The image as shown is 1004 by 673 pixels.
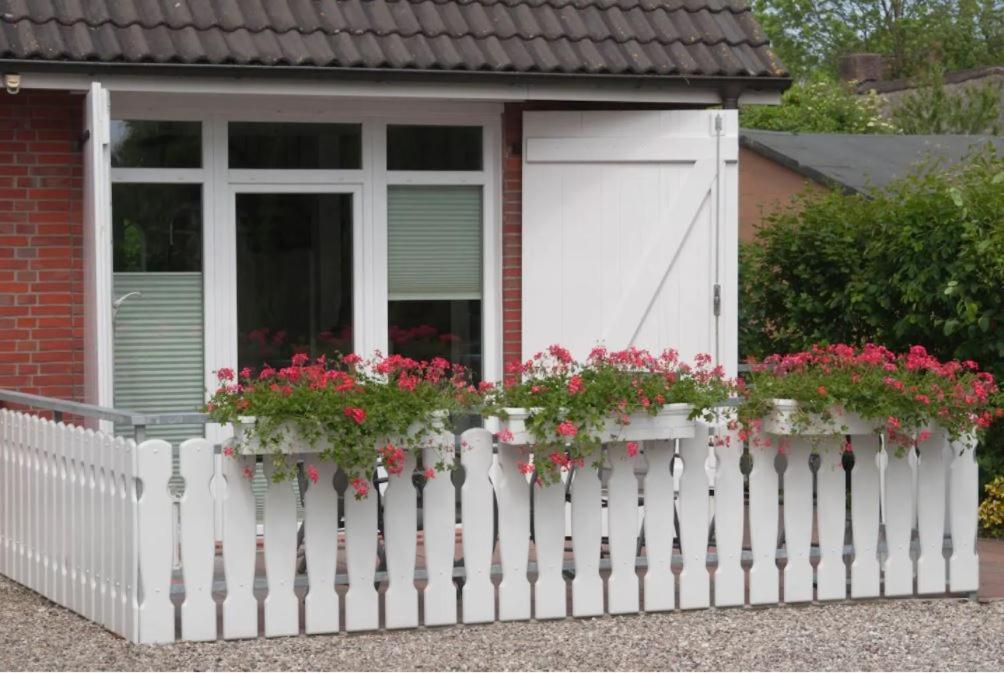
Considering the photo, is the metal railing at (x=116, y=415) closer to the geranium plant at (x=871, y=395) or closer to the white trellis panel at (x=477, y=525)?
the white trellis panel at (x=477, y=525)

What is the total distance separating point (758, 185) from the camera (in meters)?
16.6

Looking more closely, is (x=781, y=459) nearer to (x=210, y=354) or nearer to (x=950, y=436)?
(x=950, y=436)

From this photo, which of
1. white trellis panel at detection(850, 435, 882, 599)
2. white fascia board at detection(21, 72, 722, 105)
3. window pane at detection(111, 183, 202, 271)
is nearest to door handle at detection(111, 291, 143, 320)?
window pane at detection(111, 183, 202, 271)

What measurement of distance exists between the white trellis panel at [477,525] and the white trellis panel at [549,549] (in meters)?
0.20

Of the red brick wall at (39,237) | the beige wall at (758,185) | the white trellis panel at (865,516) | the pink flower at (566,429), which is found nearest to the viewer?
the pink flower at (566,429)

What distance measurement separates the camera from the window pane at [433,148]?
31.6ft

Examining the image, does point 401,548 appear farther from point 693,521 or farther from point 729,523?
point 729,523

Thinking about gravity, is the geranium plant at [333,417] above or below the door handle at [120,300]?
below

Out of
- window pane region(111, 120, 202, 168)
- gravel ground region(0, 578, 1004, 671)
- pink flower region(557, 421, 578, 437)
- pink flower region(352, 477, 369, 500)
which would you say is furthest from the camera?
window pane region(111, 120, 202, 168)

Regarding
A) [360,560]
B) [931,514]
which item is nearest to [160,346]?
[360,560]

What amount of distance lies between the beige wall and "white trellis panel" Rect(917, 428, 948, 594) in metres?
8.56

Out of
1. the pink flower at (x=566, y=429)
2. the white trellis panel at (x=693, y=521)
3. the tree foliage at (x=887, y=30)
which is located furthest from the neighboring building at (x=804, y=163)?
the tree foliage at (x=887, y=30)

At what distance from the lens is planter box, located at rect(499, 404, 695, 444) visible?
6871mm

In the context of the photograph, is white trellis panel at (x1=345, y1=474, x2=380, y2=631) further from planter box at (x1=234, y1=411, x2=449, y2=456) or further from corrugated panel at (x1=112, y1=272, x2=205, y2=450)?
corrugated panel at (x1=112, y1=272, x2=205, y2=450)
